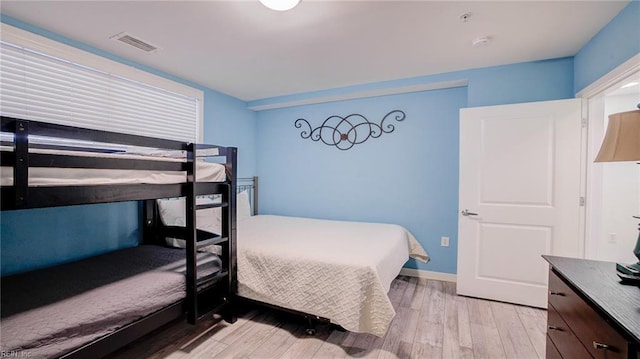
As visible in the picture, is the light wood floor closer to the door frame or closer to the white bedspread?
the white bedspread

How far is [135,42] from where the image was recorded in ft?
7.72

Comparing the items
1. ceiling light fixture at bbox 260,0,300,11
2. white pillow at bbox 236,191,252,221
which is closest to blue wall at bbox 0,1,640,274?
white pillow at bbox 236,191,252,221

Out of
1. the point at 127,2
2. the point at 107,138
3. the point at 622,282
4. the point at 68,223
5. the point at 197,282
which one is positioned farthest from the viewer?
the point at 68,223

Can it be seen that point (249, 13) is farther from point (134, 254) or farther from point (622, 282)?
point (622, 282)

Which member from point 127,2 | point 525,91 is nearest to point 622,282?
point 525,91

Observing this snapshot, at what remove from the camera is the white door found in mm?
2510

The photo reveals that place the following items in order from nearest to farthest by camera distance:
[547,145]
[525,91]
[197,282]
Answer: [197,282]
[547,145]
[525,91]

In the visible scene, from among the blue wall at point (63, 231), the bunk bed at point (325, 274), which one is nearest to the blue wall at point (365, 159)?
the blue wall at point (63, 231)

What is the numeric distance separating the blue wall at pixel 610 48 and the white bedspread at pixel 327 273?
2060 mm

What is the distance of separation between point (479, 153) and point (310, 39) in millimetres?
1945

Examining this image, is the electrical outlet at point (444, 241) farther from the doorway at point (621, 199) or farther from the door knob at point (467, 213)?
the doorway at point (621, 199)

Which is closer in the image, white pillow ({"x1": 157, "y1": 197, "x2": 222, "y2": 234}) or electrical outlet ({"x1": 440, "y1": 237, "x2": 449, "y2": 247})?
white pillow ({"x1": 157, "y1": 197, "x2": 222, "y2": 234})

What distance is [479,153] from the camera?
280 centimetres

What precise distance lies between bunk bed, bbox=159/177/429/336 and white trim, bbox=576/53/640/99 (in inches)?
78.3
